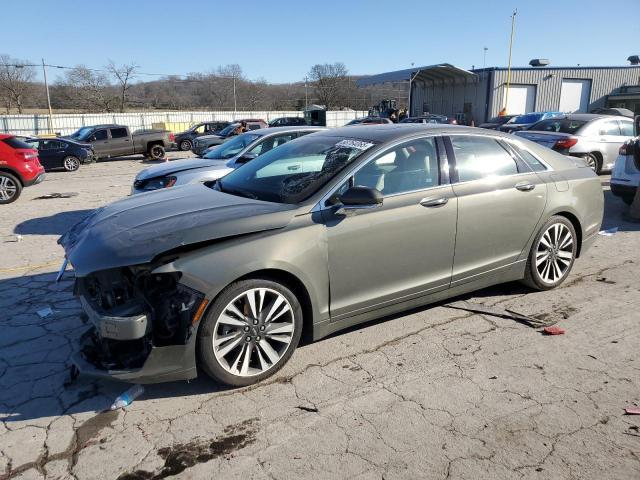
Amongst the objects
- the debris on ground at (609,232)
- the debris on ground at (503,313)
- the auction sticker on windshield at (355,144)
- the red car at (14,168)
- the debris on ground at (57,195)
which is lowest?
the debris on ground at (503,313)

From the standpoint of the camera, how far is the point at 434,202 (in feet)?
13.1

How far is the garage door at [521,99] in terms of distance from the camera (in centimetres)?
3844

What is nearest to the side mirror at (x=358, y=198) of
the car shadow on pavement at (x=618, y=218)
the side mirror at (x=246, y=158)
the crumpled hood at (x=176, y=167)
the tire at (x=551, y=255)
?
the tire at (x=551, y=255)

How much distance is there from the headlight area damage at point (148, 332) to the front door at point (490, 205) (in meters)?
2.28

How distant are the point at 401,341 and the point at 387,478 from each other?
156 centimetres

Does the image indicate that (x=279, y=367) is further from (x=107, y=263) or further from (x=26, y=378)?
(x=26, y=378)

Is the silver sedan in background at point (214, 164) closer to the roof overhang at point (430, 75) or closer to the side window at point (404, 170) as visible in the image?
the side window at point (404, 170)

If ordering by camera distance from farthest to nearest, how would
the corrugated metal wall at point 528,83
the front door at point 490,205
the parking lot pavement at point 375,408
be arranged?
the corrugated metal wall at point 528,83 → the front door at point 490,205 → the parking lot pavement at point 375,408

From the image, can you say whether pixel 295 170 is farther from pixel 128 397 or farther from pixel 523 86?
pixel 523 86

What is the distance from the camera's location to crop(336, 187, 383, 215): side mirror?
11.5 feet

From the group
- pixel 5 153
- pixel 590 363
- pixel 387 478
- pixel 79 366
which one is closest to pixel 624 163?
pixel 590 363

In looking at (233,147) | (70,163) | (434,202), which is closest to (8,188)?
(233,147)

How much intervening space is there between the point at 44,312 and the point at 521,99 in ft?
133

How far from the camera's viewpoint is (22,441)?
284cm
